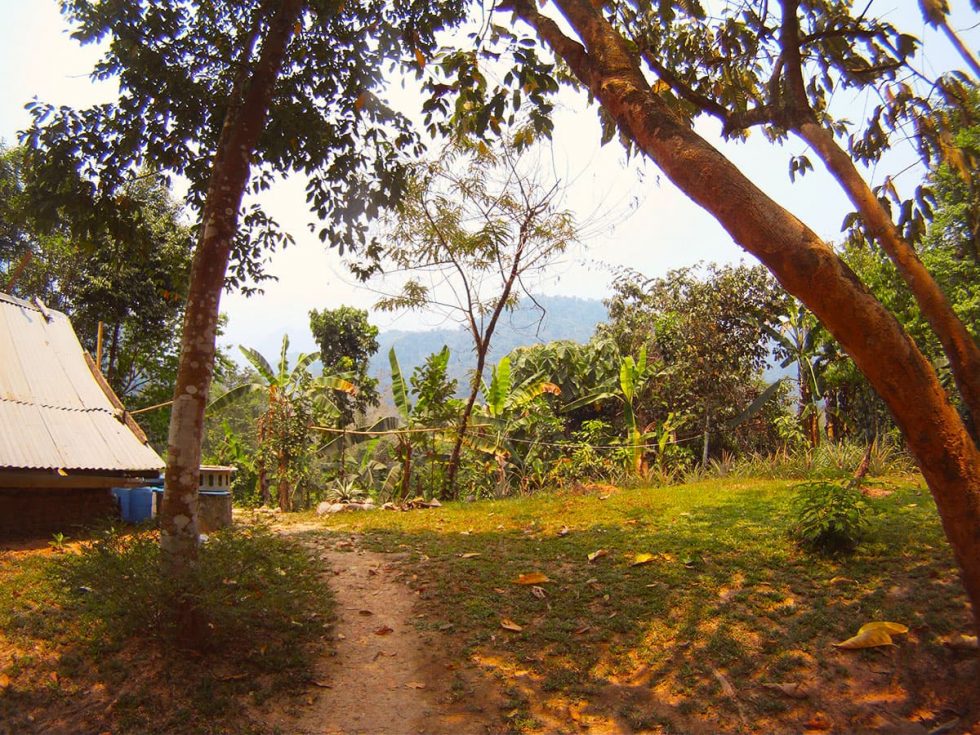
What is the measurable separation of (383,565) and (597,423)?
24.1 feet

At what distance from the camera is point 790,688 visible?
3.72 m

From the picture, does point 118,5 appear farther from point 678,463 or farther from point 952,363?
point 678,463

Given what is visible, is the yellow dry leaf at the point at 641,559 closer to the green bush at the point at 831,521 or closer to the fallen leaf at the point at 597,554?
the fallen leaf at the point at 597,554

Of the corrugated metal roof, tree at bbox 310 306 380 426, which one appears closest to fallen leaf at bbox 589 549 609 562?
the corrugated metal roof

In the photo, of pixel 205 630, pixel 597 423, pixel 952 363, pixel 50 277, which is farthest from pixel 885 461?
pixel 50 277

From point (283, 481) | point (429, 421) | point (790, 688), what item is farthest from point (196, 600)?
point (283, 481)

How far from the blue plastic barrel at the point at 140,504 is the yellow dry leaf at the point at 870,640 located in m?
8.23

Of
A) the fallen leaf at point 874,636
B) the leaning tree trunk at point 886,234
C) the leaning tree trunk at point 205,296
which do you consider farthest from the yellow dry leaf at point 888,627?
the leaning tree trunk at point 205,296

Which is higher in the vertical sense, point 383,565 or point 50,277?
point 50,277

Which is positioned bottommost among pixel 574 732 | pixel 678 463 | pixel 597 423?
pixel 574 732

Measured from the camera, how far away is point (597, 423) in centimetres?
1302

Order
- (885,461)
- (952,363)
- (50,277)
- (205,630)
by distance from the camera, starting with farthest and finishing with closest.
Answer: (50,277) < (885,461) < (205,630) < (952,363)

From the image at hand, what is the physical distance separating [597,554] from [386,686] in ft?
8.85

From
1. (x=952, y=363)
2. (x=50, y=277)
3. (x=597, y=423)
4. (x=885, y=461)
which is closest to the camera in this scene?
(x=952, y=363)
